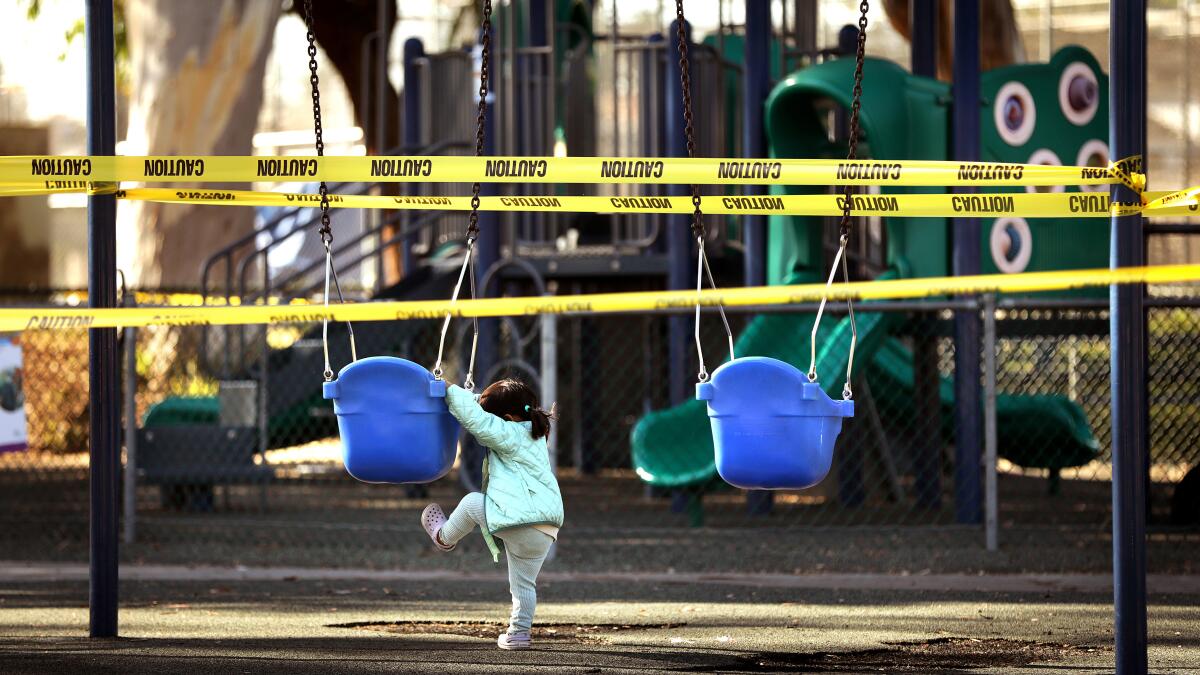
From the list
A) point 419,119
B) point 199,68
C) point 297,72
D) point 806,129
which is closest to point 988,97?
point 806,129

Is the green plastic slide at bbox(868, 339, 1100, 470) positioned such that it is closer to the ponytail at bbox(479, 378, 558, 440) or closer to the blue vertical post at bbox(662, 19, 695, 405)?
the blue vertical post at bbox(662, 19, 695, 405)

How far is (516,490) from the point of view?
6.07m

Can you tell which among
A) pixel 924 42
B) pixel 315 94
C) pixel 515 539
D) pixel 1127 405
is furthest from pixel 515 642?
pixel 924 42

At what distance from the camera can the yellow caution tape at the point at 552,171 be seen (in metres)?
5.55

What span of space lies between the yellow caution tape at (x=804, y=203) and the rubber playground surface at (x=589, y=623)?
164 centimetres

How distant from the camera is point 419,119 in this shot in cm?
1543

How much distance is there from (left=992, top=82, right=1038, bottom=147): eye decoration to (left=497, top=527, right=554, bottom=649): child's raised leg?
273 inches

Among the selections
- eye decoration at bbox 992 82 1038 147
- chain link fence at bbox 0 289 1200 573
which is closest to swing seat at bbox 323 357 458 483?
chain link fence at bbox 0 289 1200 573

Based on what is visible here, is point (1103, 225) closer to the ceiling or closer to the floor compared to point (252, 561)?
closer to the ceiling

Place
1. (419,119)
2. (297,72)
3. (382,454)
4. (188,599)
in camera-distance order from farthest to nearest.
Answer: (297,72) → (419,119) → (188,599) → (382,454)

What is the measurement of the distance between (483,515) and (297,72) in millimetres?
22569

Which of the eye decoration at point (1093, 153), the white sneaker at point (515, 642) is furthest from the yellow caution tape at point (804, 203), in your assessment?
the eye decoration at point (1093, 153)

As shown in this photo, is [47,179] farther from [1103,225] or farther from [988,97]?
[1103,225]

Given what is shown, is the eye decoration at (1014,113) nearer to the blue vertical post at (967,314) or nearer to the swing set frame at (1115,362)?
the blue vertical post at (967,314)
